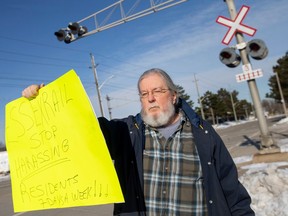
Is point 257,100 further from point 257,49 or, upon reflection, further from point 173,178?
point 173,178

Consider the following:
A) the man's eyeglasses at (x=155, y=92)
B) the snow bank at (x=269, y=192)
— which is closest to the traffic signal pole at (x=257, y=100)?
the snow bank at (x=269, y=192)

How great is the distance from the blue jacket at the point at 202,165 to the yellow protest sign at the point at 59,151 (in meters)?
0.29

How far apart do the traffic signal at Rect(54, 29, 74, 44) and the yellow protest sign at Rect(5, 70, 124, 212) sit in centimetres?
860

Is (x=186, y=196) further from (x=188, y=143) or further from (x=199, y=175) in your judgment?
(x=188, y=143)

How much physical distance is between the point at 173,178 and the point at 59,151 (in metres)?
0.77

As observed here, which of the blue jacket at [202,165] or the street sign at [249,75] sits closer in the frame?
the blue jacket at [202,165]

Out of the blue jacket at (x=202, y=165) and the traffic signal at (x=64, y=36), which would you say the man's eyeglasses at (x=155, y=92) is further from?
the traffic signal at (x=64, y=36)

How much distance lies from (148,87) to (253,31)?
738 cm

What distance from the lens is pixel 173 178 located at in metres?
2.20

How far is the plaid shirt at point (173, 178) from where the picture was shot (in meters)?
2.17

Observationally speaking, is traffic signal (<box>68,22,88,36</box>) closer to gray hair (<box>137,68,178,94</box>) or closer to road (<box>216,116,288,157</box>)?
road (<box>216,116,288,157</box>)

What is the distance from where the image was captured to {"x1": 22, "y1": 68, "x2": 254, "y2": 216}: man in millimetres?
2188

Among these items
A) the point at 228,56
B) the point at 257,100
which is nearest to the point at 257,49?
the point at 228,56

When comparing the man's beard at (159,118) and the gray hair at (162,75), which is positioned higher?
the gray hair at (162,75)
